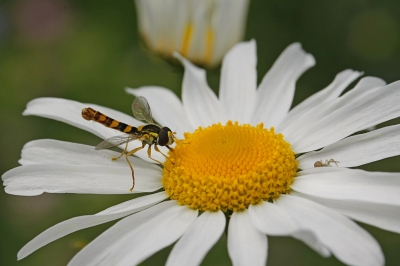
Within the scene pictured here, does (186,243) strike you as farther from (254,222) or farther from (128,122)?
(128,122)

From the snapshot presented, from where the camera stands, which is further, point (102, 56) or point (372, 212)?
point (102, 56)

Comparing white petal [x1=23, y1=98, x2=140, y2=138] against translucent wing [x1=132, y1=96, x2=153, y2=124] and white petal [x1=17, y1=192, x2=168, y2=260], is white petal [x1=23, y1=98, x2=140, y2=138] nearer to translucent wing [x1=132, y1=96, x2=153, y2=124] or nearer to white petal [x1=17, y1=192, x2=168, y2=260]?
translucent wing [x1=132, y1=96, x2=153, y2=124]

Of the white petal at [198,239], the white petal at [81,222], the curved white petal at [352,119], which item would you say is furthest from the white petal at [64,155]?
the curved white petal at [352,119]

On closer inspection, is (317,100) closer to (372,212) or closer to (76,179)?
(372,212)

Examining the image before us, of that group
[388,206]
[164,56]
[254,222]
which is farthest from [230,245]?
[164,56]

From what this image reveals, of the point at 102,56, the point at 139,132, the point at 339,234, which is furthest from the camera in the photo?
the point at 102,56

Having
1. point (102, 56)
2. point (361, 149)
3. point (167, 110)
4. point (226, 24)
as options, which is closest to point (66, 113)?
point (167, 110)
